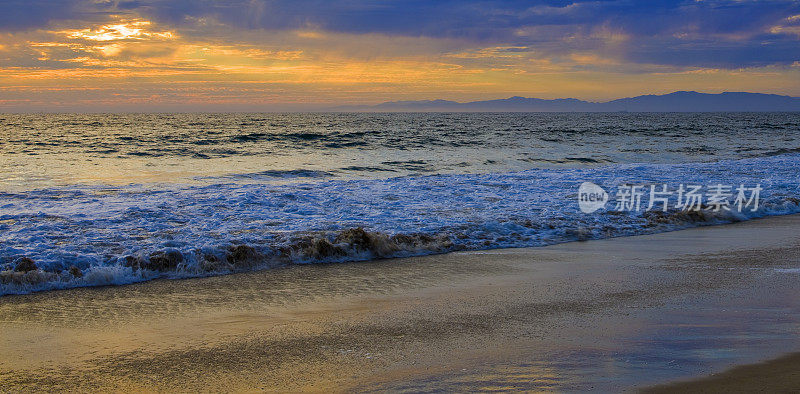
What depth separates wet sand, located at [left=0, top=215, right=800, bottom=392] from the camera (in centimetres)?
381

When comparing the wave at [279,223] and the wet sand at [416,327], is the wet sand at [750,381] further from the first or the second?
the wave at [279,223]

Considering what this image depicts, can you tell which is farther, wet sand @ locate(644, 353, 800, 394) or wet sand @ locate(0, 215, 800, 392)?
wet sand @ locate(0, 215, 800, 392)

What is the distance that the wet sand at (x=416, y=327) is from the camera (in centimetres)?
381

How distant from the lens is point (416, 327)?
4.79 metres

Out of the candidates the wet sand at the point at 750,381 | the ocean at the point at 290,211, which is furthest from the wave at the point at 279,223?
the wet sand at the point at 750,381

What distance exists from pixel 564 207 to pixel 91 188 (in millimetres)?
10565

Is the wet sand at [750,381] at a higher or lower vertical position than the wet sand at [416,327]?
higher

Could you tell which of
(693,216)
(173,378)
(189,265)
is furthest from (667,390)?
(693,216)

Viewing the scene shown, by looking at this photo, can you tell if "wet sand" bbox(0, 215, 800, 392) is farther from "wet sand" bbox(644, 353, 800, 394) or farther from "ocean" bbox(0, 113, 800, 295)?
"ocean" bbox(0, 113, 800, 295)

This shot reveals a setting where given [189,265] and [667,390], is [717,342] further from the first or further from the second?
[189,265]

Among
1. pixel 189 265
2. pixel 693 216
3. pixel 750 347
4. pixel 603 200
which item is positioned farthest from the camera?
pixel 603 200

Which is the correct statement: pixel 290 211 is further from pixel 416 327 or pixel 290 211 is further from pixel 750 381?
pixel 750 381

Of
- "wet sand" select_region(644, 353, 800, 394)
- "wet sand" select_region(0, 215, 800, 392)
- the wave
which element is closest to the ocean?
the wave

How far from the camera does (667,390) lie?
11.6 ft
